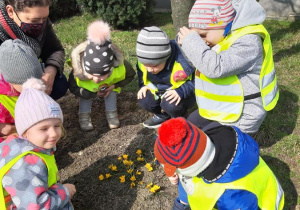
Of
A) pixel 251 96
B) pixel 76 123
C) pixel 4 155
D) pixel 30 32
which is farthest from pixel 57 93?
pixel 251 96

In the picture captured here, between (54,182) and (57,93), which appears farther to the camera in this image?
(57,93)

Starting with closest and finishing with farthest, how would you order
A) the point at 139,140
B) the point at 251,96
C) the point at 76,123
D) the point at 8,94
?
the point at 251,96 < the point at 8,94 < the point at 139,140 < the point at 76,123

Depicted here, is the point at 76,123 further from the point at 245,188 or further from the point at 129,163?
the point at 245,188

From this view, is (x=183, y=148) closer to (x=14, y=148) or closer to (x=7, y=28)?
(x=14, y=148)

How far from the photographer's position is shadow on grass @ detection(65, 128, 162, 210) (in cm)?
271

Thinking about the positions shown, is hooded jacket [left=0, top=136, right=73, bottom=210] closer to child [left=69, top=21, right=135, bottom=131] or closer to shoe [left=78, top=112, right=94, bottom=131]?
child [left=69, top=21, right=135, bottom=131]

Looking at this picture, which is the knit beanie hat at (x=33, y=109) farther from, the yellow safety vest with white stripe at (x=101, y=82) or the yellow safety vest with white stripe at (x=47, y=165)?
the yellow safety vest with white stripe at (x=101, y=82)

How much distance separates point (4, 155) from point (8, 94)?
2.75 ft

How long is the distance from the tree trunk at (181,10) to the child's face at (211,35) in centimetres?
134

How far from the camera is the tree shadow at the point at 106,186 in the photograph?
107 inches

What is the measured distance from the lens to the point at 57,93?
11.5 ft

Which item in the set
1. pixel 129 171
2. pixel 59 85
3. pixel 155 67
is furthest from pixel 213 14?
pixel 59 85

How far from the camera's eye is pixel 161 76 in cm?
318

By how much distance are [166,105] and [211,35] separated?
1.00 meters
